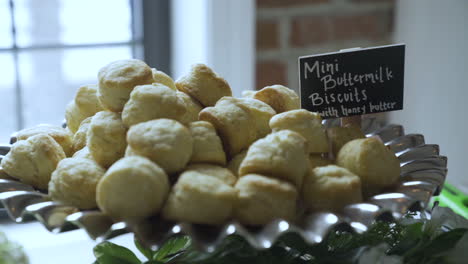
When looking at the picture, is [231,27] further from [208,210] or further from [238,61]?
[208,210]

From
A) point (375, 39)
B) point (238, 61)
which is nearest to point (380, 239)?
point (238, 61)

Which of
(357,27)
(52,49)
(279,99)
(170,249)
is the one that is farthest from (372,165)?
(52,49)

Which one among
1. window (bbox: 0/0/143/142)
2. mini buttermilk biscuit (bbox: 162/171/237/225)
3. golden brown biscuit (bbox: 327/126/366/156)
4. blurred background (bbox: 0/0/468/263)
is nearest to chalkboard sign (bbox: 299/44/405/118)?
golden brown biscuit (bbox: 327/126/366/156)

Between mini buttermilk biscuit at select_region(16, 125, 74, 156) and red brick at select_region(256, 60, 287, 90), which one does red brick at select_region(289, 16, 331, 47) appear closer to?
red brick at select_region(256, 60, 287, 90)

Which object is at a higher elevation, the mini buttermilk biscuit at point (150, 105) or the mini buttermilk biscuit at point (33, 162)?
the mini buttermilk biscuit at point (150, 105)

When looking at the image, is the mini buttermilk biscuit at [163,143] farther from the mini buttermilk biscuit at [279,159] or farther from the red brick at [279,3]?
the red brick at [279,3]

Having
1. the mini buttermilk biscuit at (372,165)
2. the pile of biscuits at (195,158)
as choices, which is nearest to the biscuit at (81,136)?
the pile of biscuits at (195,158)
